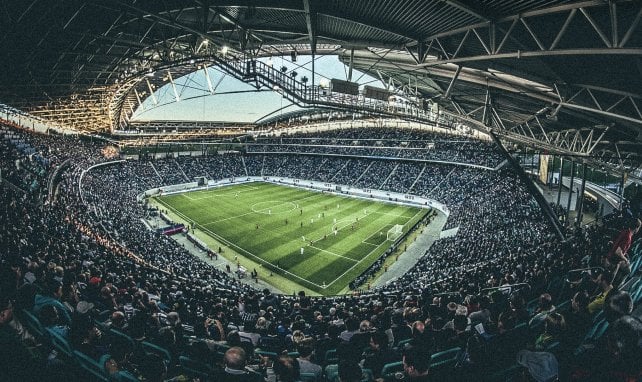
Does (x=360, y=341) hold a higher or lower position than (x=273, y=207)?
higher

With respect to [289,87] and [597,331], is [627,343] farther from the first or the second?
[289,87]

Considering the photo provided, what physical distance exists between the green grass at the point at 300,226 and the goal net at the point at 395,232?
554 millimetres

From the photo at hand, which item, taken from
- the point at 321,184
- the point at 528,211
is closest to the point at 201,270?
the point at 528,211

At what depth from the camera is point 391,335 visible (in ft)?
20.0

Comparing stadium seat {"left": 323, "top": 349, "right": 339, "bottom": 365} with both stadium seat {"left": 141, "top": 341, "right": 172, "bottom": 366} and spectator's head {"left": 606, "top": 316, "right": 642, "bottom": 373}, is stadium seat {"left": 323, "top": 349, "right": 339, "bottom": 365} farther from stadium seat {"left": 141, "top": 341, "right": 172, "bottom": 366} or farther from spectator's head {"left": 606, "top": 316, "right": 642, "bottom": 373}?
spectator's head {"left": 606, "top": 316, "right": 642, "bottom": 373}

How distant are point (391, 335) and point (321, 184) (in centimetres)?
5097

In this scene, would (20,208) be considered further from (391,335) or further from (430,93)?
(430,93)

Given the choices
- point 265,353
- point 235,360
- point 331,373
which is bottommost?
point 265,353

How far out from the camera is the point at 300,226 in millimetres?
36469

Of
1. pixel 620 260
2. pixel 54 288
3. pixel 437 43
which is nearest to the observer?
pixel 620 260

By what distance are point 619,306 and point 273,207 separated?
41808 millimetres

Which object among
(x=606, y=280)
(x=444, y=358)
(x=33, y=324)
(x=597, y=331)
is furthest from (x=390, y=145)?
(x=33, y=324)

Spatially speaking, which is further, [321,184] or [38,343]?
[321,184]

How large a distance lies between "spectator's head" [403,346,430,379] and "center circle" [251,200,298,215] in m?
38.3
